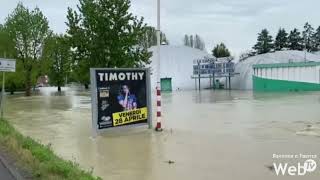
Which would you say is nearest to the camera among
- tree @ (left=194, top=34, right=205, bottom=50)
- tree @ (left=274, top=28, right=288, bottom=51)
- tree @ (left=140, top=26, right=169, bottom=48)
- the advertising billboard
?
the advertising billboard

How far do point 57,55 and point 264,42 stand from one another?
7301 cm

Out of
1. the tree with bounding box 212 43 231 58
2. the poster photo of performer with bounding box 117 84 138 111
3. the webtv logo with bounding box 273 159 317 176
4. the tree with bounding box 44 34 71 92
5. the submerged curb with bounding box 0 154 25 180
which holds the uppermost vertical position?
the tree with bounding box 212 43 231 58

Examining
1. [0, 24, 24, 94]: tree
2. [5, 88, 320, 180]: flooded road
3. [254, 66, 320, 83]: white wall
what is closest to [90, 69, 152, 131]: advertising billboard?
[5, 88, 320, 180]: flooded road

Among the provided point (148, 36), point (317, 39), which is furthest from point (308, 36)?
point (148, 36)

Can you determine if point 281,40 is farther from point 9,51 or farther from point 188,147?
point 188,147

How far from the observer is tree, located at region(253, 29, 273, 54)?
431 ft

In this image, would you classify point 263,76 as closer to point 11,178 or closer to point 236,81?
point 236,81

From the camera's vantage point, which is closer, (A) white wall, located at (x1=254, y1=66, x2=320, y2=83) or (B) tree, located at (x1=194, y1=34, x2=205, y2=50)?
(A) white wall, located at (x1=254, y1=66, x2=320, y2=83)

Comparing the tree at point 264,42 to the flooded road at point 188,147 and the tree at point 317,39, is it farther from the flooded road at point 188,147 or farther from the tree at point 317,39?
the flooded road at point 188,147

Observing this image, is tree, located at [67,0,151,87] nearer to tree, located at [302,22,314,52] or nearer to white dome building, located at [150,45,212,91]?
white dome building, located at [150,45,212,91]

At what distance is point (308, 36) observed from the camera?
136750 mm

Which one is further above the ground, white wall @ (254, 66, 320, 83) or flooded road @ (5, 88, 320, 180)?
white wall @ (254, 66, 320, 83)

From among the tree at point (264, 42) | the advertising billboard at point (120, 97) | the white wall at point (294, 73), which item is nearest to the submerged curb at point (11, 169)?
the advertising billboard at point (120, 97)

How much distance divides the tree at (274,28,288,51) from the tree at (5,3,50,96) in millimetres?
80835
